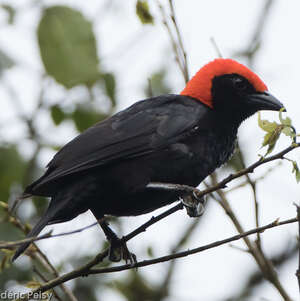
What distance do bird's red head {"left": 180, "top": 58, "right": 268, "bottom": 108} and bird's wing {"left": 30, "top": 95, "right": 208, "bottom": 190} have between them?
0.50 feet

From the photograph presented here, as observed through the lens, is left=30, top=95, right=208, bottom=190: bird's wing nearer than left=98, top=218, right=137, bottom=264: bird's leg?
Yes

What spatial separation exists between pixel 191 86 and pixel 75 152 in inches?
47.9

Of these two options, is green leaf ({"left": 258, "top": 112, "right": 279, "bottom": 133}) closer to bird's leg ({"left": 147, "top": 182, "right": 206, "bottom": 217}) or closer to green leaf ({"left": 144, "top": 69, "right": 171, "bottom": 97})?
bird's leg ({"left": 147, "top": 182, "right": 206, "bottom": 217})

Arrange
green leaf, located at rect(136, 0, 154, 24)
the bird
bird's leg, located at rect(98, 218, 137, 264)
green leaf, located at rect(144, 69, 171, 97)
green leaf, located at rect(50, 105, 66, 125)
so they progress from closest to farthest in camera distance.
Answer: the bird, green leaf, located at rect(136, 0, 154, 24), bird's leg, located at rect(98, 218, 137, 264), green leaf, located at rect(50, 105, 66, 125), green leaf, located at rect(144, 69, 171, 97)

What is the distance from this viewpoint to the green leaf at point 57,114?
168 inches

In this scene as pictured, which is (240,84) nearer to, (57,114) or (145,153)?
(145,153)

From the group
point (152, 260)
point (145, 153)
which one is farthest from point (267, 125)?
point (145, 153)

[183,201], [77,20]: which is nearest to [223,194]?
[183,201]

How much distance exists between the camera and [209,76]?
177 inches

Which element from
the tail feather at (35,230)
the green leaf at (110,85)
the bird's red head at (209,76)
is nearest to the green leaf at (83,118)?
the green leaf at (110,85)

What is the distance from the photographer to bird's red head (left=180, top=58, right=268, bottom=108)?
4344mm

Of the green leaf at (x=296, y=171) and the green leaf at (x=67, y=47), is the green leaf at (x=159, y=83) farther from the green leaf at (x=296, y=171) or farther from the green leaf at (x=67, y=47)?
the green leaf at (x=296, y=171)

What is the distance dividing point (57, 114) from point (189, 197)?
118 cm

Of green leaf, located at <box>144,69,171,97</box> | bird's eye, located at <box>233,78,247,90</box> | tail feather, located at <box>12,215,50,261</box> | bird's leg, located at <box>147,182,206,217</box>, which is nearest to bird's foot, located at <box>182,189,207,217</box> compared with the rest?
bird's leg, located at <box>147,182,206,217</box>
